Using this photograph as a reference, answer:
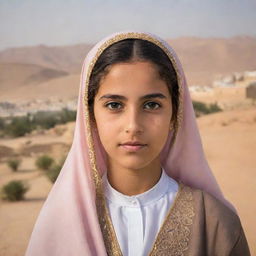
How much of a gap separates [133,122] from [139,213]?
17.7 inches

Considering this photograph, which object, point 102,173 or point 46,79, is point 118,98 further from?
point 46,79

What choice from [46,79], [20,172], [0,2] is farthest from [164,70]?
[0,2]

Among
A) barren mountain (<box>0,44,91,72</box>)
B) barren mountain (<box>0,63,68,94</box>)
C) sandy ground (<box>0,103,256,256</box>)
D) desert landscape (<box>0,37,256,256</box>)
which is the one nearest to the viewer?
sandy ground (<box>0,103,256,256</box>)

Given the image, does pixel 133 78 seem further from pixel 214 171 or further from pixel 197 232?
pixel 214 171

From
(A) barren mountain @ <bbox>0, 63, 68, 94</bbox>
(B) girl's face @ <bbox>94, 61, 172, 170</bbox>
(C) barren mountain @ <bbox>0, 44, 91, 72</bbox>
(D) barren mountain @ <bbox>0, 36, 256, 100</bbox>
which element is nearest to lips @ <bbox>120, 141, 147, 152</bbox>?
(B) girl's face @ <bbox>94, 61, 172, 170</bbox>

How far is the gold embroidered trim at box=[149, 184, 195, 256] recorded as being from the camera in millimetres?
1770

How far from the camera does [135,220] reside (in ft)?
6.03

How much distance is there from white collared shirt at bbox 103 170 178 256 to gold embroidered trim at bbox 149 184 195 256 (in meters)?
0.03

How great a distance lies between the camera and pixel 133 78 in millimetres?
1740

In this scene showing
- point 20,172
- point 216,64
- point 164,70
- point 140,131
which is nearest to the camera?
point 140,131

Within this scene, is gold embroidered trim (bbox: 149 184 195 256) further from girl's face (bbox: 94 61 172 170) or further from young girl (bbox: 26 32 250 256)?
girl's face (bbox: 94 61 172 170)

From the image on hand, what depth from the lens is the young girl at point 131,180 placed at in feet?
5.73

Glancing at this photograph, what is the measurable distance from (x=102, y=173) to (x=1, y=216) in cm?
576

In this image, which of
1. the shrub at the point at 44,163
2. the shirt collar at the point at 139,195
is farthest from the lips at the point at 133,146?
the shrub at the point at 44,163
